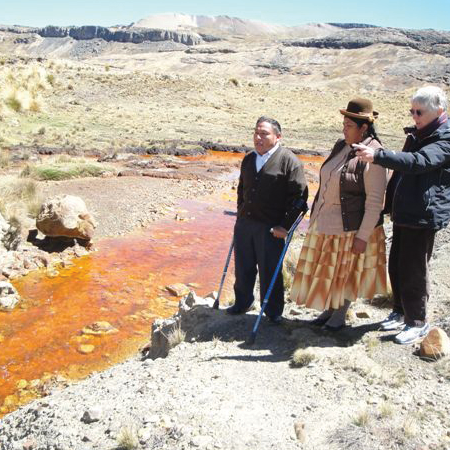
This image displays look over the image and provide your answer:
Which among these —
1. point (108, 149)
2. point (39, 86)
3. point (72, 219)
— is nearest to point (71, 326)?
point (72, 219)

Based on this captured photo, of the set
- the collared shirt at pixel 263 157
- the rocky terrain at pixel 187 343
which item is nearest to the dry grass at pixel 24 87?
the rocky terrain at pixel 187 343

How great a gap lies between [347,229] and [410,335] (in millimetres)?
974

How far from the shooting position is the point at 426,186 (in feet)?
11.6

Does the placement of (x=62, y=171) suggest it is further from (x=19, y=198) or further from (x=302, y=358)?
(x=302, y=358)

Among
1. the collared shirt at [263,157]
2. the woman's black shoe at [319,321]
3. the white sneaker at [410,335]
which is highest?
the collared shirt at [263,157]

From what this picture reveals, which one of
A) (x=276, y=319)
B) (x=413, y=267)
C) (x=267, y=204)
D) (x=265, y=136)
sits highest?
(x=265, y=136)

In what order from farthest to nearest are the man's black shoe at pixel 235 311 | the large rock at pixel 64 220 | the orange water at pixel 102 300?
the large rock at pixel 64 220
the orange water at pixel 102 300
the man's black shoe at pixel 235 311

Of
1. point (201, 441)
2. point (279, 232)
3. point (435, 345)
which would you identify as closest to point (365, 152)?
point (279, 232)

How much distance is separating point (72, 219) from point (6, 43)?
491ft

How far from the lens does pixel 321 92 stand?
45656 millimetres

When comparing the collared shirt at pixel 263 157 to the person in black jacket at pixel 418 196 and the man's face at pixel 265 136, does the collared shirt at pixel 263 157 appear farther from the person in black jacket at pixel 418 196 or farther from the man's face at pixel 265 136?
the person in black jacket at pixel 418 196

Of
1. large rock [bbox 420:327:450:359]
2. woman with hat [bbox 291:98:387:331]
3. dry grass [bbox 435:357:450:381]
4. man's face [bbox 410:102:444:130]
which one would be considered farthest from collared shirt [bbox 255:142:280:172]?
dry grass [bbox 435:357:450:381]

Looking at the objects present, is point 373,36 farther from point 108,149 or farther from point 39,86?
point 108,149

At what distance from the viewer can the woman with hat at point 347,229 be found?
371cm
